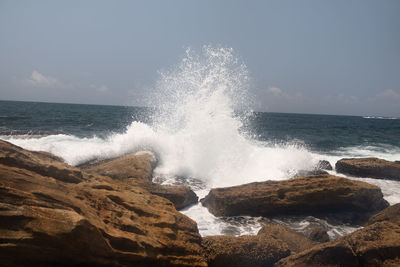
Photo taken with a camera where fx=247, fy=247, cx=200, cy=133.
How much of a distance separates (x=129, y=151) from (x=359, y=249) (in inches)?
322

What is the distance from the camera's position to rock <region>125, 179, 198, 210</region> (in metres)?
5.41

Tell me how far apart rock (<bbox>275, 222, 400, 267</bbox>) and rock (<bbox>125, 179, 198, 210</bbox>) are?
265 cm

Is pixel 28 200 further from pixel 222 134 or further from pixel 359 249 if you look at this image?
pixel 222 134

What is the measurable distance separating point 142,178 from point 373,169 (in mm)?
8188

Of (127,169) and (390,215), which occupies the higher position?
(127,169)

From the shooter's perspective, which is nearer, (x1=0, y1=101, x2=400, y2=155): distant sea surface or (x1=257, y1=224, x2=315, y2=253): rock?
(x1=257, y1=224, x2=315, y2=253): rock

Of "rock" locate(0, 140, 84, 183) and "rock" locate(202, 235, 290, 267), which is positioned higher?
"rock" locate(0, 140, 84, 183)

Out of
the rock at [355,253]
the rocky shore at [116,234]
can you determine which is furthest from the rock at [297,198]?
the rock at [355,253]


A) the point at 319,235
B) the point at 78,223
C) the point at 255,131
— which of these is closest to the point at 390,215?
the point at 319,235

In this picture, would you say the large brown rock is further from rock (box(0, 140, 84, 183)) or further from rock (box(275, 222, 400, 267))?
rock (box(275, 222, 400, 267))

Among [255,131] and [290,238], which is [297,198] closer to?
[290,238]

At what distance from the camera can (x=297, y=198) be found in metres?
5.51

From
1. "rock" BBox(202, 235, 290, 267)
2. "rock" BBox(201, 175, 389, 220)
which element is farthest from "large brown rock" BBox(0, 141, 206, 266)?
"rock" BBox(201, 175, 389, 220)

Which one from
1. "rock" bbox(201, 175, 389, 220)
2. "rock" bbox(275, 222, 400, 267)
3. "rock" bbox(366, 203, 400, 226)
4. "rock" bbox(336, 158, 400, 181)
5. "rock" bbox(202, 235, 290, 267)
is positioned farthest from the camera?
"rock" bbox(336, 158, 400, 181)
